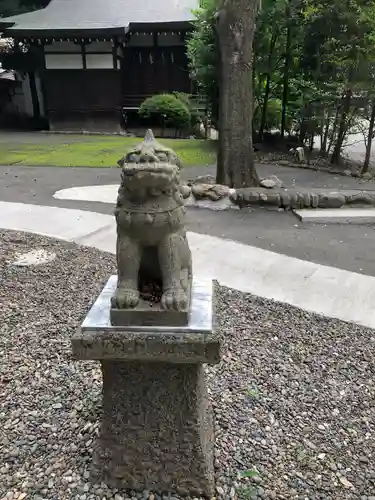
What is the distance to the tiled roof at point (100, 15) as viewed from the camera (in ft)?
60.0

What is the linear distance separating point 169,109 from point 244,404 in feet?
52.1

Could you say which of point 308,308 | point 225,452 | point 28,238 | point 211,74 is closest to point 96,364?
point 225,452

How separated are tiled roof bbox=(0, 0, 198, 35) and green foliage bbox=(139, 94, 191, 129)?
3.26m

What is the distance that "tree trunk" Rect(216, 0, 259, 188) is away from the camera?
7.71 m

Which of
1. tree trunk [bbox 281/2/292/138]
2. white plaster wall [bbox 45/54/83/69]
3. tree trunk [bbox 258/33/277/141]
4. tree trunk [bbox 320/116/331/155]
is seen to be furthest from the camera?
white plaster wall [bbox 45/54/83/69]

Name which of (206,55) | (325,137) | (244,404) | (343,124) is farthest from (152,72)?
(244,404)

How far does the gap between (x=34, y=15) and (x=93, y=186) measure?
14216 mm

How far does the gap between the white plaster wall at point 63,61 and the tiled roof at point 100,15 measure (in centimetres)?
115

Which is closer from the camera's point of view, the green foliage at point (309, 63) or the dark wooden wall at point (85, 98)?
the green foliage at point (309, 63)

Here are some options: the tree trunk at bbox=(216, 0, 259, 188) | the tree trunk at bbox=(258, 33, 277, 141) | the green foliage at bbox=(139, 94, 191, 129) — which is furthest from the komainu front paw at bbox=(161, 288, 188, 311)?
the green foliage at bbox=(139, 94, 191, 129)

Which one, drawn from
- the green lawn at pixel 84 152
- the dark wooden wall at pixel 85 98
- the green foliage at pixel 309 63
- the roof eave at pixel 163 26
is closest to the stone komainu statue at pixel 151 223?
the green foliage at pixel 309 63

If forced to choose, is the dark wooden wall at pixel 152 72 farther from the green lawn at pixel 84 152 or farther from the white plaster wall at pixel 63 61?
the green lawn at pixel 84 152

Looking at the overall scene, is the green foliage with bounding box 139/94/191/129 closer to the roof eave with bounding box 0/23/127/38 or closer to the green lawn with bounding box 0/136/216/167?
the green lawn with bounding box 0/136/216/167

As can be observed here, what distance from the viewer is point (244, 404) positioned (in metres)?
2.90
